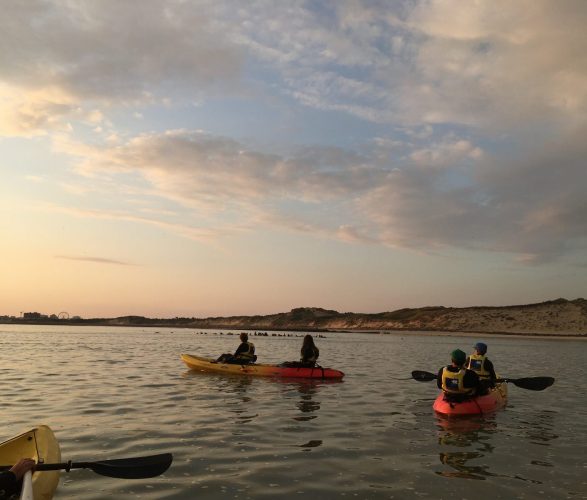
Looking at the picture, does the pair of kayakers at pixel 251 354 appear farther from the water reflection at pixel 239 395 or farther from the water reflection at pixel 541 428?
the water reflection at pixel 541 428

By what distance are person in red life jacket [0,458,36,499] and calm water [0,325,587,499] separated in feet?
2.50

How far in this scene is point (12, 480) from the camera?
249 inches

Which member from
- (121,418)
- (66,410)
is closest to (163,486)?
(121,418)

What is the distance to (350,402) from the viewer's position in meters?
15.5

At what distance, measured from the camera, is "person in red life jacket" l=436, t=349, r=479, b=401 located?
1380 centimetres

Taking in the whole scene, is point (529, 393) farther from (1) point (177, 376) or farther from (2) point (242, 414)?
(1) point (177, 376)

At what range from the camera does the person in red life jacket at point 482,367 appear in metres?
15.0

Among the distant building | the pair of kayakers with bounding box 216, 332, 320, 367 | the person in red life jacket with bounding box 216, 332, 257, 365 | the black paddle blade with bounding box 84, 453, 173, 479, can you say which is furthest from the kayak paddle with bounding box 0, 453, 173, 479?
the distant building

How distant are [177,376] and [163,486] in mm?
14229

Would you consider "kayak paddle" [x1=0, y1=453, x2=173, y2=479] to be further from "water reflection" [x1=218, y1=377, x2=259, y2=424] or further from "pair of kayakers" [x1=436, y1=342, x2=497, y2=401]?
"pair of kayakers" [x1=436, y1=342, x2=497, y2=401]

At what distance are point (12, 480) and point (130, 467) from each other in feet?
4.96

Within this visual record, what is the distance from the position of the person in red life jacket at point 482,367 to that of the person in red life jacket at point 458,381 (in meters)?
A: 0.99

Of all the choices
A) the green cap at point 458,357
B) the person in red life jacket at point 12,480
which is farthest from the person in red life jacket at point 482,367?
the person in red life jacket at point 12,480

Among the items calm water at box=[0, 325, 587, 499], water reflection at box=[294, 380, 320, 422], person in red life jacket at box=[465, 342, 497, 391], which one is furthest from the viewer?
person in red life jacket at box=[465, 342, 497, 391]
